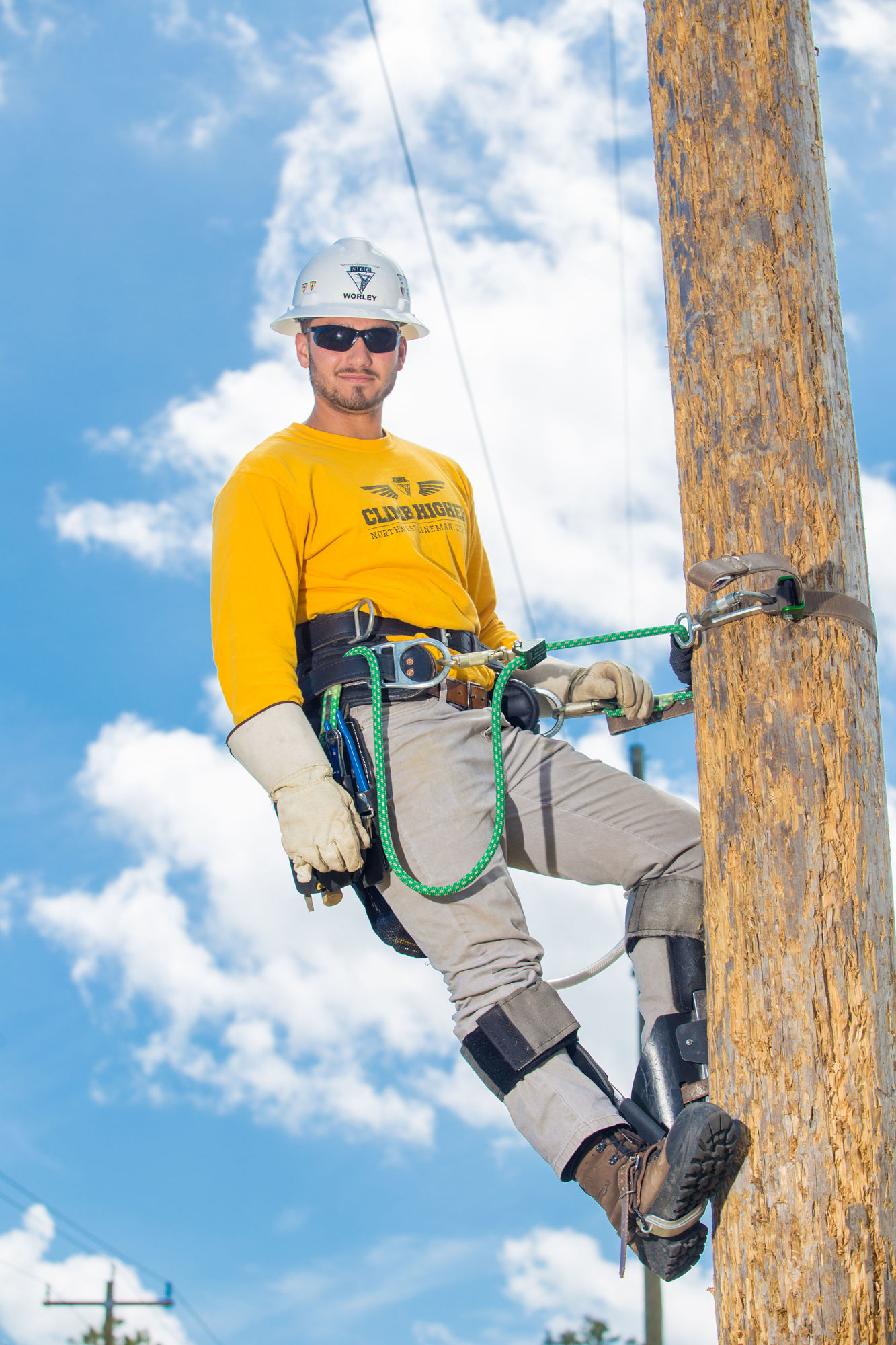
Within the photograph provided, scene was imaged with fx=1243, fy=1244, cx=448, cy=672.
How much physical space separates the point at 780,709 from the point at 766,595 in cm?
22

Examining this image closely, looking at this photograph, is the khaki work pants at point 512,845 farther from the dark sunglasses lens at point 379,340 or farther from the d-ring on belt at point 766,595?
the dark sunglasses lens at point 379,340

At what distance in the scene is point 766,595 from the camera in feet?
7.82

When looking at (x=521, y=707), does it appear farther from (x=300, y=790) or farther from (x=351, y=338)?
(x=351, y=338)

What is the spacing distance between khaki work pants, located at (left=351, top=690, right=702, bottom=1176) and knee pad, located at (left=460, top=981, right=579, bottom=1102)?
0.02 metres

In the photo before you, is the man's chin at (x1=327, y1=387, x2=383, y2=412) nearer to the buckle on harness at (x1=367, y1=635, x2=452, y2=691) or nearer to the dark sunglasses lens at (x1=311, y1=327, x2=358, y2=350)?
the dark sunglasses lens at (x1=311, y1=327, x2=358, y2=350)

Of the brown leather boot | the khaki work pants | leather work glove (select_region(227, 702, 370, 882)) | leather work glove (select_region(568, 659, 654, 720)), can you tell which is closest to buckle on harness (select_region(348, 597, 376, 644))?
the khaki work pants

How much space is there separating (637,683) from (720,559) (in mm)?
1000

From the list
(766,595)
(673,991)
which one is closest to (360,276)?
(766,595)

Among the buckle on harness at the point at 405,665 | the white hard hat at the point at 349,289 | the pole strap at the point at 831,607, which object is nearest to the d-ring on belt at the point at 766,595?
the pole strap at the point at 831,607

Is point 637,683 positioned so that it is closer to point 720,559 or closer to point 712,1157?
point 720,559

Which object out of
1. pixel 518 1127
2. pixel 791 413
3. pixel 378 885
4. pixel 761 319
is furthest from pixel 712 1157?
pixel 761 319

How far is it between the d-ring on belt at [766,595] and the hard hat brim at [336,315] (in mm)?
1669

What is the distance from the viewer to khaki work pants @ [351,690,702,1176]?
265 cm

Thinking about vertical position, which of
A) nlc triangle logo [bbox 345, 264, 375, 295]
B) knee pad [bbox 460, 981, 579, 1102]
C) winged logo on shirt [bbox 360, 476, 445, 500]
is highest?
nlc triangle logo [bbox 345, 264, 375, 295]
